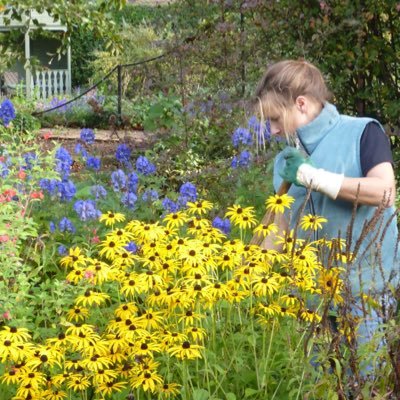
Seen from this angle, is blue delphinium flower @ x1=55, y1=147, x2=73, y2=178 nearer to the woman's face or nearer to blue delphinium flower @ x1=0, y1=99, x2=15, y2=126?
blue delphinium flower @ x1=0, y1=99, x2=15, y2=126

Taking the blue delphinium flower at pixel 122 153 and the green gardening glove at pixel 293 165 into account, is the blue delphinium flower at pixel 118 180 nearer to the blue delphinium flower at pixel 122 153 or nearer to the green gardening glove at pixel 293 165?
the blue delphinium flower at pixel 122 153

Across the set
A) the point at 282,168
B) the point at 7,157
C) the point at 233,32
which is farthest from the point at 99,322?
the point at 233,32

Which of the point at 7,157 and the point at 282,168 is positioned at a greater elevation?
the point at 282,168

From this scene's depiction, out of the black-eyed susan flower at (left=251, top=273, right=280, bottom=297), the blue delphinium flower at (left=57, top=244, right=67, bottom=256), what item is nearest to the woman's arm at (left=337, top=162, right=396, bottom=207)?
the black-eyed susan flower at (left=251, top=273, right=280, bottom=297)

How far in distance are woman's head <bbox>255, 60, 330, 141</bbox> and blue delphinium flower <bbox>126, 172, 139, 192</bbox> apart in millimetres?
1802

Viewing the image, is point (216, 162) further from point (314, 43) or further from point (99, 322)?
point (99, 322)

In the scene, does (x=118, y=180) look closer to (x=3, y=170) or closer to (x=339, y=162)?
(x=3, y=170)

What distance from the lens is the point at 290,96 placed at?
316 centimetres

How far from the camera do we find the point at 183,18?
7797 mm

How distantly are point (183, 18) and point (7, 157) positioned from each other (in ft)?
10.1

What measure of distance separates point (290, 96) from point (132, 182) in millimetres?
1991

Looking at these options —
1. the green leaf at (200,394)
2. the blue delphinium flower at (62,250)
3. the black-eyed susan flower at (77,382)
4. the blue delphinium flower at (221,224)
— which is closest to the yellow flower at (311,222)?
the green leaf at (200,394)

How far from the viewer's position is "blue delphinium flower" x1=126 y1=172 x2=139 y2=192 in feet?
16.3

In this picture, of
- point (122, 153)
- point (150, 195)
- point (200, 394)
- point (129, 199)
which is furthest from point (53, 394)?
point (122, 153)
